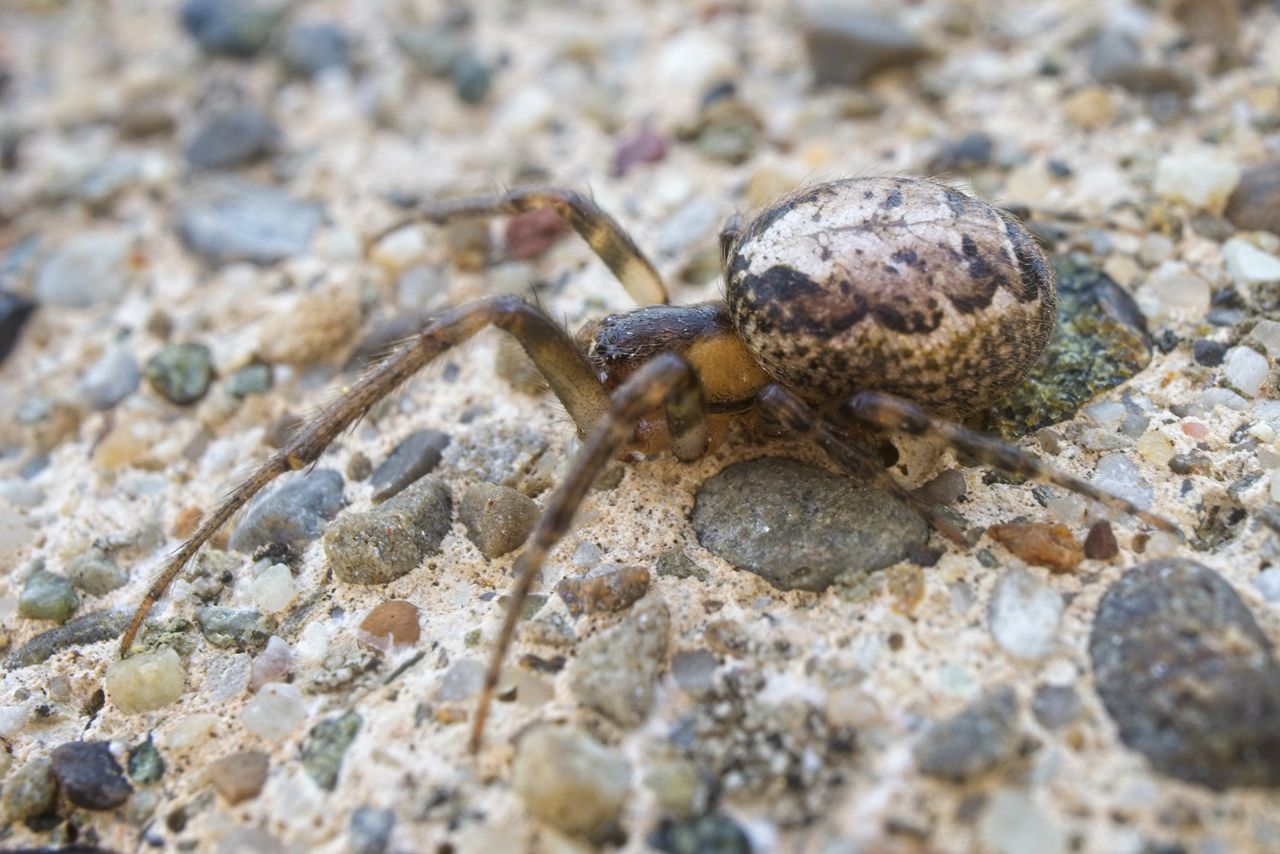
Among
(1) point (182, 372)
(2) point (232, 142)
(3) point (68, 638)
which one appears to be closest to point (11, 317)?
(1) point (182, 372)

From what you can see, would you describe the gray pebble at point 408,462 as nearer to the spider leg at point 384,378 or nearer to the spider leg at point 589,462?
the spider leg at point 384,378

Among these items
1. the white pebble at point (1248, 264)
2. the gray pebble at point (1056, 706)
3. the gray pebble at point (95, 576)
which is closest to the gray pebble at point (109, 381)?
the gray pebble at point (95, 576)

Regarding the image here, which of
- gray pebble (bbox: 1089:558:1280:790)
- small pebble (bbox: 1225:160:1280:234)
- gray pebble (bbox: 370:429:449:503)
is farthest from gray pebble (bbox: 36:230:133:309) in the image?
small pebble (bbox: 1225:160:1280:234)

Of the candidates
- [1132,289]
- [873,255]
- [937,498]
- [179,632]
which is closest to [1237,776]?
[937,498]

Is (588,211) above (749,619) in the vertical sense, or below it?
above

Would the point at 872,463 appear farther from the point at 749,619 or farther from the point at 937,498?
the point at 749,619

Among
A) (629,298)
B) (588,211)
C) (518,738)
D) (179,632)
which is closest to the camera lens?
(518,738)

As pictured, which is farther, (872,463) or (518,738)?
(872,463)
